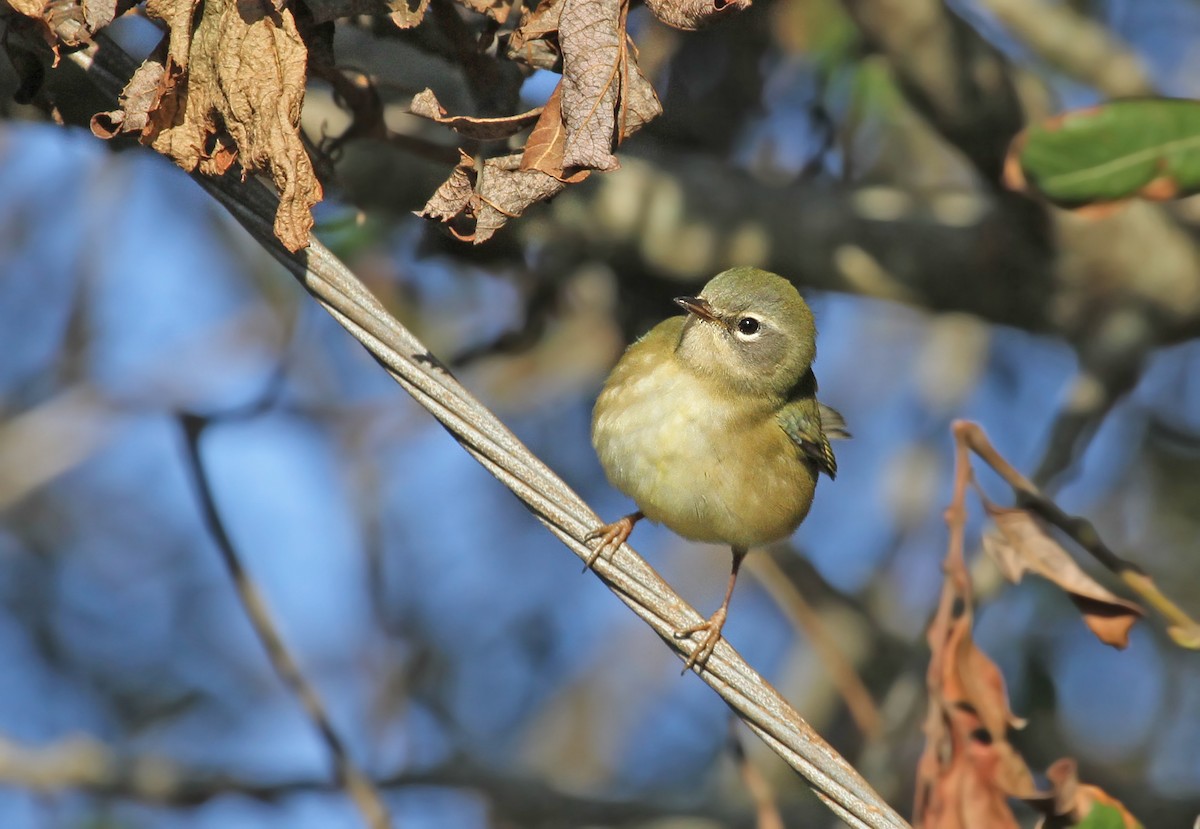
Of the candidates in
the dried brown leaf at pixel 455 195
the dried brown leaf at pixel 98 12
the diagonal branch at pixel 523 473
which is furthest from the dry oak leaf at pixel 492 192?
the dried brown leaf at pixel 98 12

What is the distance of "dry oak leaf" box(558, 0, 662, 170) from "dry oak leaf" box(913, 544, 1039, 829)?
133 cm

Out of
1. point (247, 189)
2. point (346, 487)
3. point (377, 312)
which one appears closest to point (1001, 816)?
point (377, 312)

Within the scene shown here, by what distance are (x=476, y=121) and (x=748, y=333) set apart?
5.00 feet

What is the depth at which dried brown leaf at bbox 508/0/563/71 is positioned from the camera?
2.58 metres

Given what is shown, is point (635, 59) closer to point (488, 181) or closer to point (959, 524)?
point (488, 181)

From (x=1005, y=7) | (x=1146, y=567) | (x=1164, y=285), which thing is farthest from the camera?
(x=1146, y=567)

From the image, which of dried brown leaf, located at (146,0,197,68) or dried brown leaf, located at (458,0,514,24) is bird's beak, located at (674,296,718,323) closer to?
dried brown leaf, located at (458,0,514,24)

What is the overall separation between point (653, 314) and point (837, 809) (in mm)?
2790

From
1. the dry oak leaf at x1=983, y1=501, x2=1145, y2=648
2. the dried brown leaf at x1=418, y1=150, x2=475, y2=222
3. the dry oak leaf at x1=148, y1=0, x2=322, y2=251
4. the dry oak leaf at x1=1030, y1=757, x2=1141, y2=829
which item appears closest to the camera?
the dry oak leaf at x1=148, y1=0, x2=322, y2=251

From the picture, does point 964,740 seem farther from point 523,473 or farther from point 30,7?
point 30,7

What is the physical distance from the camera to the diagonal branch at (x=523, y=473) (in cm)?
243

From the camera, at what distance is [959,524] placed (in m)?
3.10

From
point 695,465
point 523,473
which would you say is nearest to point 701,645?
point 523,473

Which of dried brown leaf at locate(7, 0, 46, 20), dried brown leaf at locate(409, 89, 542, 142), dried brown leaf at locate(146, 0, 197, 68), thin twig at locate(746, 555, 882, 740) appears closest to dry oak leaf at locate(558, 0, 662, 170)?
dried brown leaf at locate(409, 89, 542, 142)
